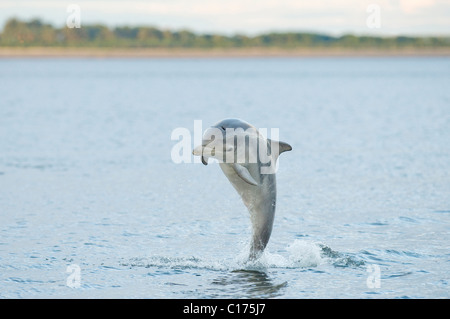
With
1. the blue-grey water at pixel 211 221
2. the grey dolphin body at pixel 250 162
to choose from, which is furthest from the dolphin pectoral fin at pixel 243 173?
the blue-grey water at pixel 211 221

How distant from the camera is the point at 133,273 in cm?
1867

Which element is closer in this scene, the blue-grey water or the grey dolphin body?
the grey dolphin body

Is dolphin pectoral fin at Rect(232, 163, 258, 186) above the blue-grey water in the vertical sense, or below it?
above

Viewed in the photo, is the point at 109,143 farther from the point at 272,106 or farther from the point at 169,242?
the point at 272,106

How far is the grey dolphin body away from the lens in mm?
15945

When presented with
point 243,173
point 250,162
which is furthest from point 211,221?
point 243,173

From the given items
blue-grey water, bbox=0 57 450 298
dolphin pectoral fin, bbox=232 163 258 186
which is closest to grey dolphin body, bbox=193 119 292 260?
dolphin pectoral fin, bbox=232 163 258 186

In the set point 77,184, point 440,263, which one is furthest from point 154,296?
point 77,184

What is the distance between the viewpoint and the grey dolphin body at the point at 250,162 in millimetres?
15945

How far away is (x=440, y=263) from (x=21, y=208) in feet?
43.4

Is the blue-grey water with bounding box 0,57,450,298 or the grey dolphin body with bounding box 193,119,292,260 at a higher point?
the grey dolphin body with bounding box 193,119,292,260

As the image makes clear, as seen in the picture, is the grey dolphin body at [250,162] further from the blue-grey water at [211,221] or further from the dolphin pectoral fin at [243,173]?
the blue-grey water at [211,221]

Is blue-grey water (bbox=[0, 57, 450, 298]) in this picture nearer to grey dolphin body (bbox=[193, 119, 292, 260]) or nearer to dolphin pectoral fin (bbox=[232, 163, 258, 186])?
grey dolphin body (bbox=[193, 119, 292, 260])

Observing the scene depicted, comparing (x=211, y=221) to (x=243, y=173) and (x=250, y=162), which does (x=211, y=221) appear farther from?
(x=243, y=173)
